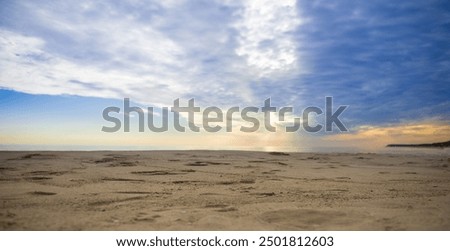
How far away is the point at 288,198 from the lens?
396 cm

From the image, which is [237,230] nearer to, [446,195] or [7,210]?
[7,210]

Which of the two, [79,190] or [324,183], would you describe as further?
[324,183]

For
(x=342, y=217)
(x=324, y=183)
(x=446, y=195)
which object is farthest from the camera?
(x=324, y=183)

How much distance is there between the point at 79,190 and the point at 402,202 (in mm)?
4577

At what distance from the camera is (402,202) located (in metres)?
3.71

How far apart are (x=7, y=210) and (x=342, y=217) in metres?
3.71

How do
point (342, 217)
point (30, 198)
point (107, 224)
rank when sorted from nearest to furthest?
point (107, 224) < point (342, 217) < point (30, 198)

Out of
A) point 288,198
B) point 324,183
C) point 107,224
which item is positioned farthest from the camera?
point 324,183

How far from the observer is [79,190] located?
4.26m
